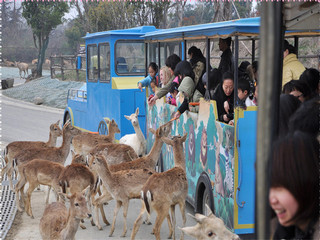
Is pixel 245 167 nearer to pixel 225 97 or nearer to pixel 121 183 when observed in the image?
pixel 225 97

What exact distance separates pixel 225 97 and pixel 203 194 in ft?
4.86

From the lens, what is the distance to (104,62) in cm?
1204

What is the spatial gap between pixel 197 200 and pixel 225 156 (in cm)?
135

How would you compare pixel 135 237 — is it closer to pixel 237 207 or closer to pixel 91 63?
pixel 237 207

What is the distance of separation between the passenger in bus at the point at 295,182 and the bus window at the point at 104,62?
10.2 metres

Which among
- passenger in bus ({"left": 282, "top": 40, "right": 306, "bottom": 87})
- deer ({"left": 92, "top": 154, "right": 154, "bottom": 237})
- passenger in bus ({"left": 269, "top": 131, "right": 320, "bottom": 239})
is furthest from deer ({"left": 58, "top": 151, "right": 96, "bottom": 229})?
passenger in bus ({"left": 269, "top": 131, "right": 320, "bottom": 239})

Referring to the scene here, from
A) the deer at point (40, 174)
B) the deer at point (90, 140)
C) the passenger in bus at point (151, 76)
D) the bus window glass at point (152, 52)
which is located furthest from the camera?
the bus window glass at point (152, 52)

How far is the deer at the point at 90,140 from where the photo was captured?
10156mm

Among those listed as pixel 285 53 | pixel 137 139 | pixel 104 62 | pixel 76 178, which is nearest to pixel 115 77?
pixel 104 62

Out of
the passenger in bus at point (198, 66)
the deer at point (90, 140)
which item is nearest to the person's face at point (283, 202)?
the passenger in bus at point (198, 66)

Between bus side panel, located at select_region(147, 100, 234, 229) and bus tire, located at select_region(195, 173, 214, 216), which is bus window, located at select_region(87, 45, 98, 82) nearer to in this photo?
bus side panel, located at select_region(147, 100, 234, 229)

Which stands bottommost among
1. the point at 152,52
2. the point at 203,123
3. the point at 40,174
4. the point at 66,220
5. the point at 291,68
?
the point at 66,220

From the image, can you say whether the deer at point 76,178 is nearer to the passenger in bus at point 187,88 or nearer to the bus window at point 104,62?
the passenger in bus at point 187,88

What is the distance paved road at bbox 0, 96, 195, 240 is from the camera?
7.05 meters
